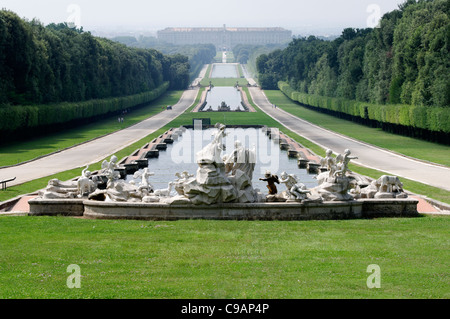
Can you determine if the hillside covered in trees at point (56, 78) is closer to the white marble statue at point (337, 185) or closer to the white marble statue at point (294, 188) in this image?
the white marble statue at point (294, 188)

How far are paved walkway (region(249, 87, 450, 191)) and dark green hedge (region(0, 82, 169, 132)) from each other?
2189cm

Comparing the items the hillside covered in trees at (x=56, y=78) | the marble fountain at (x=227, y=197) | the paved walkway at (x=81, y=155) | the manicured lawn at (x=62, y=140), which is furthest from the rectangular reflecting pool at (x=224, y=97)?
the marble fountain at (x=227, y=197)

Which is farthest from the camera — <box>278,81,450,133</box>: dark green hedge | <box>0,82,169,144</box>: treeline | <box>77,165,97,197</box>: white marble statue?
<box>0,82,169,144</box>: treeline

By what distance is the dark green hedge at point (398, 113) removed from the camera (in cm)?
5675

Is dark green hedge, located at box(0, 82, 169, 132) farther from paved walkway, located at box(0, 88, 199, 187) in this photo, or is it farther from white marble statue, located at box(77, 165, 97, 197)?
white marble statue, located at box(77, 165, 97, 197)

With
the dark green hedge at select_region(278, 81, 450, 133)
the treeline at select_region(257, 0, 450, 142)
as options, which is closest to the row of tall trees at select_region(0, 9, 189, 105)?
the treeline at select_region(257, 0, 450, 142)

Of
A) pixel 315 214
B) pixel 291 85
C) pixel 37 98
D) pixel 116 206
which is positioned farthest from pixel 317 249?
pixel 291 85

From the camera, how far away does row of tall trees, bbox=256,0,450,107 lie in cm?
5997

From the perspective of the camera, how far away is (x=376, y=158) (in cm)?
4775

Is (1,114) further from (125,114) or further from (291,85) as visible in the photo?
(291,85)

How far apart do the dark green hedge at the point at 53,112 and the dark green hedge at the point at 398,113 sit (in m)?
28.7

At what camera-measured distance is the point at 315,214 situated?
2331 cm

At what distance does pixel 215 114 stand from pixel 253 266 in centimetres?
8355

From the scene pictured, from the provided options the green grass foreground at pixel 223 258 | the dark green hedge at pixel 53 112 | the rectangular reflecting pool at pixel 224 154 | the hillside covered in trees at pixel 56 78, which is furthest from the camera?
the hillside covered in trees at pixel 56 78
